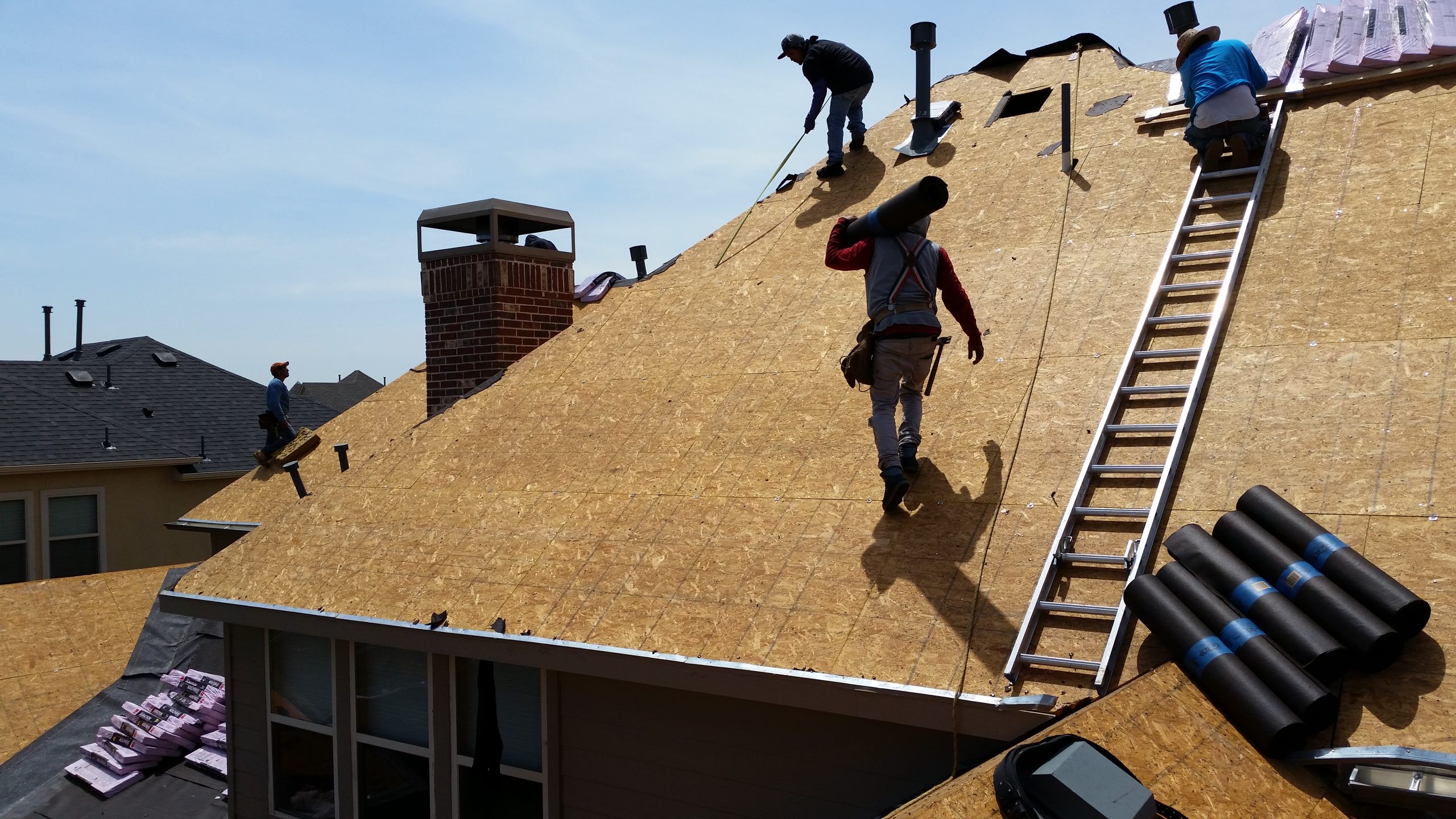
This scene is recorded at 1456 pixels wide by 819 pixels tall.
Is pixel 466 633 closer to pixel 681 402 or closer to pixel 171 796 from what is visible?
pixel 681 402

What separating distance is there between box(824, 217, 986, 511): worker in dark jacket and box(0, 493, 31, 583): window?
15973 mm

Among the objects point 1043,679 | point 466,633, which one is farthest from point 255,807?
point 1043,679

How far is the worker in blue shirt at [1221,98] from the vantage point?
7.91 meters

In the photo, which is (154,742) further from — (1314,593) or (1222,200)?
(1222,200)

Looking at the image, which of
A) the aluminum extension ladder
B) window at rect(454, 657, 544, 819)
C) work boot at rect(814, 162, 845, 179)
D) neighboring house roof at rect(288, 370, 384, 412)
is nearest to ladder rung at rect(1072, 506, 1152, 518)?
the aluminum extension ladder

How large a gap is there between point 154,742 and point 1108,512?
33.2 feet

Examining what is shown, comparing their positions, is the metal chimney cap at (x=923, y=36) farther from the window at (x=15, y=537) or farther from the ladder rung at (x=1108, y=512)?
the window at (x=15, y=537)

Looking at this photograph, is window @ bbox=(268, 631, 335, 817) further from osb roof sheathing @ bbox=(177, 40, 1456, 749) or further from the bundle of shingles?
the bundle of shingles

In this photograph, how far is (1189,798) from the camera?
374 cm

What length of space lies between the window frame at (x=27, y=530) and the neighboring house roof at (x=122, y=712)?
2.17 metres

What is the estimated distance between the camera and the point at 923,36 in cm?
1156

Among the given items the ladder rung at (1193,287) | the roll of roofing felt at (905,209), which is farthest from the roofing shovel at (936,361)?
the ladder rung at (1193,287)

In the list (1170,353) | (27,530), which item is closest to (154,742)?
(27,530)

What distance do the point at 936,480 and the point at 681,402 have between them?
2.46 metres
